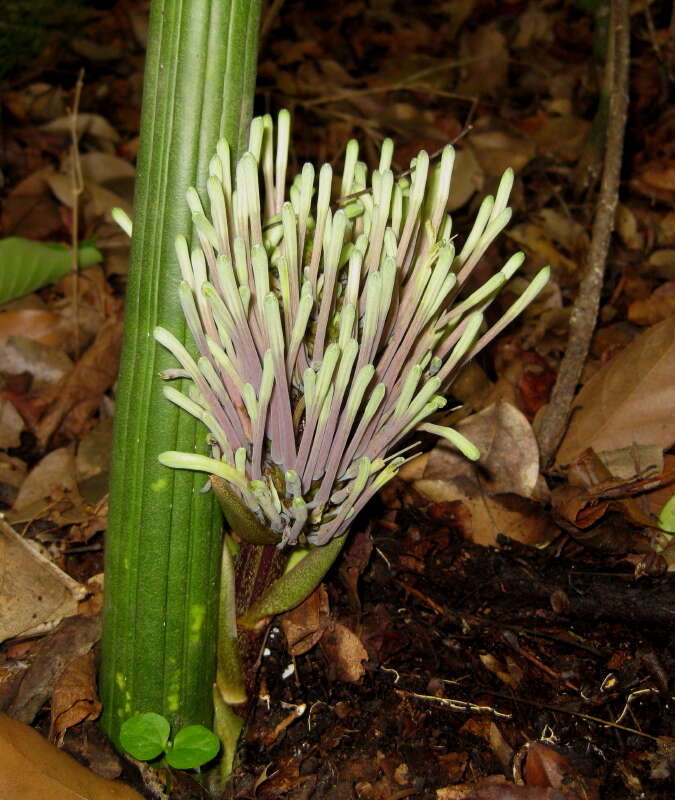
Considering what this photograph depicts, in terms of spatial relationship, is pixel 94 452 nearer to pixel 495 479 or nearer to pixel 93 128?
pixel 495 479

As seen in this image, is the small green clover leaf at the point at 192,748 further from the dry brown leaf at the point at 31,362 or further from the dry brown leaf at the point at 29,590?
the dry brown leaf at the point at 31,362

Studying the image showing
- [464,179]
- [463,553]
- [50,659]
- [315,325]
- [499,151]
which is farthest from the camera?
[499,151]

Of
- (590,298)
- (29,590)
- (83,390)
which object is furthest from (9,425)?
(590,298)

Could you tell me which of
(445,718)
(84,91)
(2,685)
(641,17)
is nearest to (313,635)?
(445,718)

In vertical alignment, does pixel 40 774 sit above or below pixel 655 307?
below

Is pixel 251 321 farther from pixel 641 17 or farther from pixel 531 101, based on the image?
pixel 641 17
